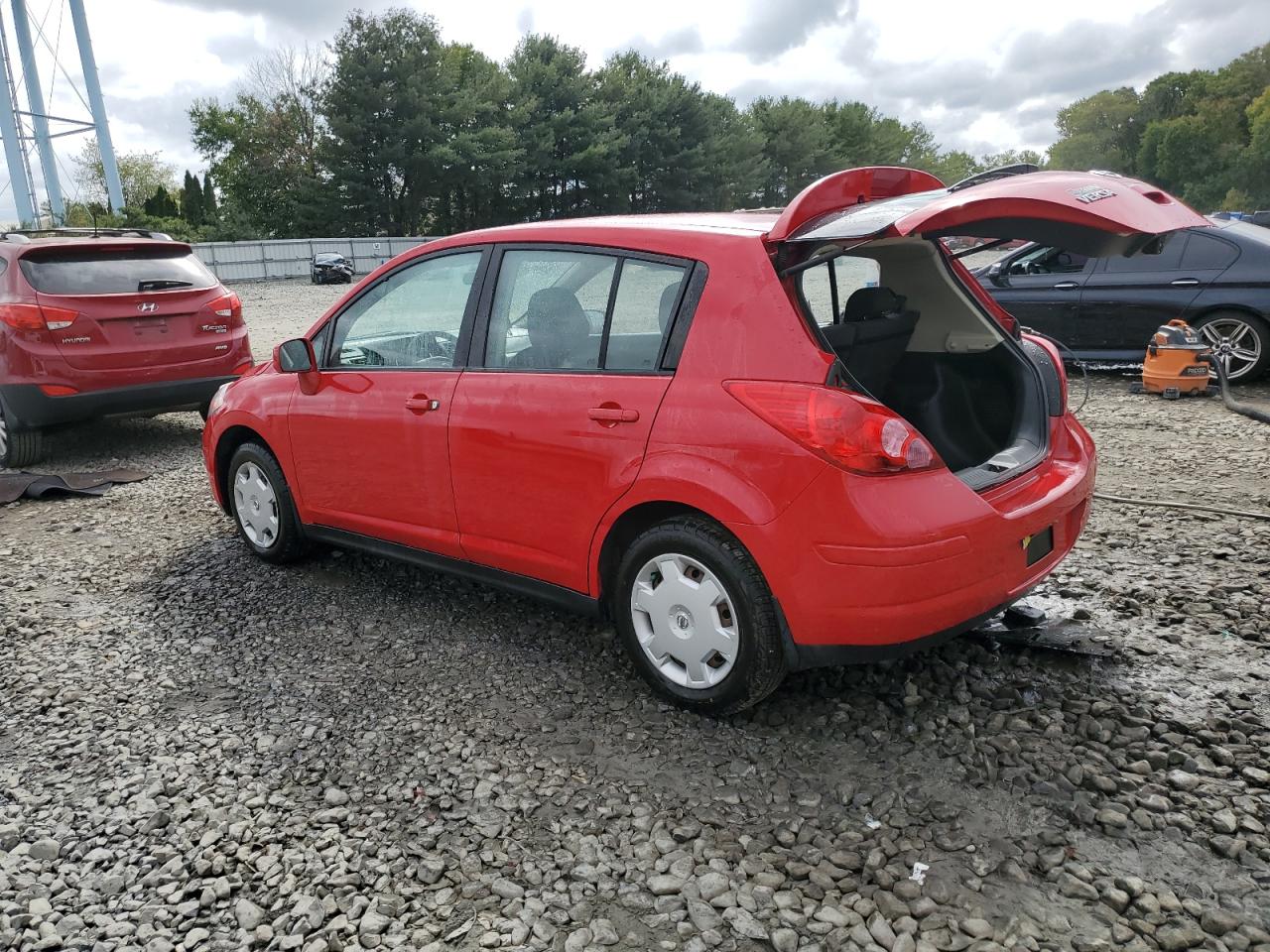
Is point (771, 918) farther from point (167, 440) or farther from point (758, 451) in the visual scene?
point (167, 440)

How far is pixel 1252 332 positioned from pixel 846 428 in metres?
7.55

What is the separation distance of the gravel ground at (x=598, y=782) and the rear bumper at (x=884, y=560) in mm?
432

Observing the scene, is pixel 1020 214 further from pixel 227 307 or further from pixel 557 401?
pixel 227 307

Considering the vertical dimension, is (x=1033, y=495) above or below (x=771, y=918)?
above

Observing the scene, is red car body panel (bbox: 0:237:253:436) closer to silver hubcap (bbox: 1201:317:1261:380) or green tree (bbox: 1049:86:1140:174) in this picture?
silver hubcap (bbox: 1201:317:1261:380)

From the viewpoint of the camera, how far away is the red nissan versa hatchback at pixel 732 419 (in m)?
2.80

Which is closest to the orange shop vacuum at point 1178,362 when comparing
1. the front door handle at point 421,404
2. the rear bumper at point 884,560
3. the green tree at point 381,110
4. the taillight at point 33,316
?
the rear bumper at point 884,560

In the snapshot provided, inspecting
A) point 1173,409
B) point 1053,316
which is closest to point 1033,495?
point 1173,409

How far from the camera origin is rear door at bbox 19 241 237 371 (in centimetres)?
712

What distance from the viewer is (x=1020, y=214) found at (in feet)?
8.86

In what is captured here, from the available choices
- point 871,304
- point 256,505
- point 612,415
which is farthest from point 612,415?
point 256,505

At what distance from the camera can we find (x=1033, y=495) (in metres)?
3.19

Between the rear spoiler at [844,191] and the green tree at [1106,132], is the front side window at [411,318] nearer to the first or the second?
the rear spoiler at [844,191]

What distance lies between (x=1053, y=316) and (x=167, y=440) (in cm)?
837
